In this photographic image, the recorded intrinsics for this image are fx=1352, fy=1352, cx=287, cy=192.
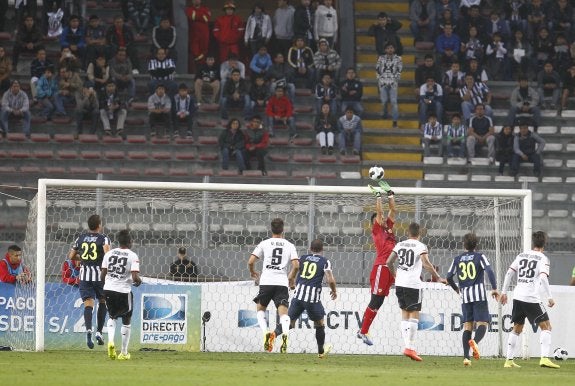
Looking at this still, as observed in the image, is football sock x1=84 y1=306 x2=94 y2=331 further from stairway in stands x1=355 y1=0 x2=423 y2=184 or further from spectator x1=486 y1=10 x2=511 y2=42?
spectator x1=486 y1=10 x2=511 y2=42

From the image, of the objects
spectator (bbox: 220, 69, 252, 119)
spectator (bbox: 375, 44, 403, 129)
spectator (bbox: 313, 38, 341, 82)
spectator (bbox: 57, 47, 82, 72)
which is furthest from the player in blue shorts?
spectator (bbox: 57, 47, 82, 72)

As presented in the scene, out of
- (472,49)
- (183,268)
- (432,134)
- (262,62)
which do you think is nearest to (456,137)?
(432,134)

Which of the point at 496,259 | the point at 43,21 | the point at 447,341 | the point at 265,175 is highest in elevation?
the point at 43,21

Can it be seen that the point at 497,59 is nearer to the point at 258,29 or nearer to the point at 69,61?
the point at 258,29

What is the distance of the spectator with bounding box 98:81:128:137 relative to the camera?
28719 mm

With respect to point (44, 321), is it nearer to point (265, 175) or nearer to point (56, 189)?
point (56, 189)

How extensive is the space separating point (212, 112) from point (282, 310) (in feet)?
37.8

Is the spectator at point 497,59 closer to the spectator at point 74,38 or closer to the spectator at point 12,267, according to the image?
the spectator at point 74,38

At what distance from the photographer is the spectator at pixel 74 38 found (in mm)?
30266

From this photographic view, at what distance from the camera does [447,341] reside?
21328 mm

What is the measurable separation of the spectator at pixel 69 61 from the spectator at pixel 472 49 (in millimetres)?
8787

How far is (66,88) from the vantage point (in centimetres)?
2916

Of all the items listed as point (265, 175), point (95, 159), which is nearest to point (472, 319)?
point (265, 175)

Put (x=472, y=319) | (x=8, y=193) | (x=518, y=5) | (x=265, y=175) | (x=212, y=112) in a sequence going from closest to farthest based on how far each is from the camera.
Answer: (x=472, y=319) < (x=8, y=193) < (x=265, y=175) < (x=212, y=112) < (x=518, y=5)
